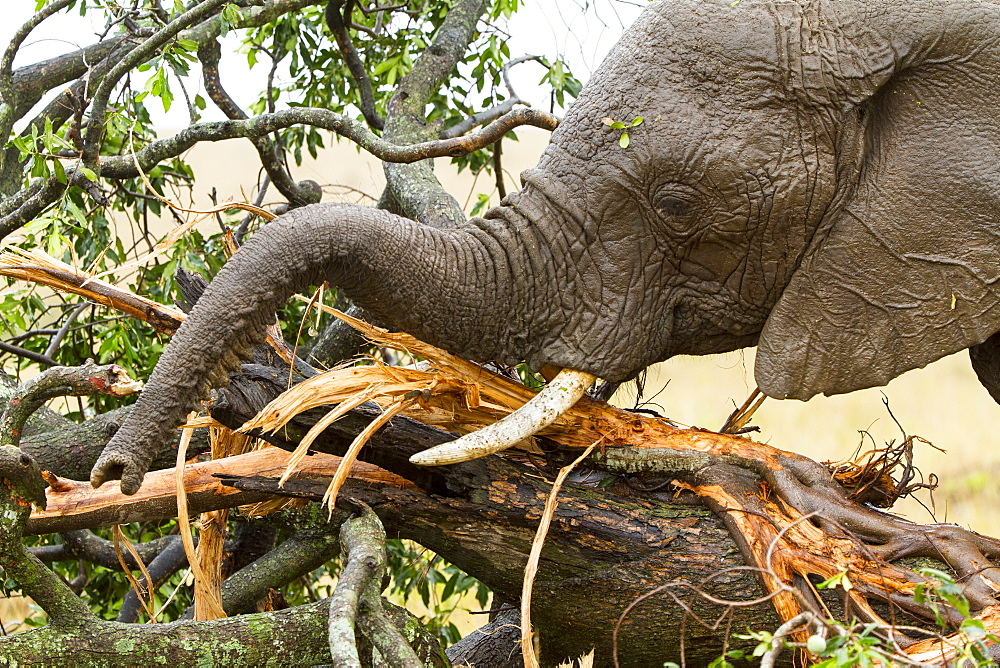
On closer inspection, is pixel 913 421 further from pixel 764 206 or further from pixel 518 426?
pixel 518 426

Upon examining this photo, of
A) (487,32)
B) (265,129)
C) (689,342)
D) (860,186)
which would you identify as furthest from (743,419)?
(487,32)

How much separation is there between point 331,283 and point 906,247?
143 centimetres

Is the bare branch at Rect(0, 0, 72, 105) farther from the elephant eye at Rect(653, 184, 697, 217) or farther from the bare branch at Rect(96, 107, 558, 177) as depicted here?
the elephant eye at Rect(653, 184, 697, 217)

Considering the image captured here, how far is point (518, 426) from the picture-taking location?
8.05 ft

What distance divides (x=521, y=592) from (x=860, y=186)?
1.33 meters

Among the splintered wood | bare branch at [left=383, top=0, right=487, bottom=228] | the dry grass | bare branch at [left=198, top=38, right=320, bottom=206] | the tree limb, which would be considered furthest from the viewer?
the dry grass

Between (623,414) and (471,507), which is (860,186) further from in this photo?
(471,507)

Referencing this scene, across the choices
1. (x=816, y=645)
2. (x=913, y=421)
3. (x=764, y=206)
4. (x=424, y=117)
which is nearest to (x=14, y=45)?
(x=424, y=117)

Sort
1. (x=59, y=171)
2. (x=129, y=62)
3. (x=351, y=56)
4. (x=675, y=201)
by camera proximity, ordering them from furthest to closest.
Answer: (x=351, y=56) → (x=129, y=62) → (x=59, y=171) → (x=675, y=201)

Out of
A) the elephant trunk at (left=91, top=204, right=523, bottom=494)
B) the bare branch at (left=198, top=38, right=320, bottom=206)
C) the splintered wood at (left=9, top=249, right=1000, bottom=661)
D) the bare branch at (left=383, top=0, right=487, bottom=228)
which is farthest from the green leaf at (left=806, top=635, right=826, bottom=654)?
the bare branch at (left=198, top=38, right=320, bottom=206)

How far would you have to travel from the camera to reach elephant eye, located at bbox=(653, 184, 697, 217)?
2.65 metres

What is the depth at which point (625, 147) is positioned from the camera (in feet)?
8.70

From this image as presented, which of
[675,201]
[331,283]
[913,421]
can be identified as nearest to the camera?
[331,283]

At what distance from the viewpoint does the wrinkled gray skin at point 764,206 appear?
2643 mm
